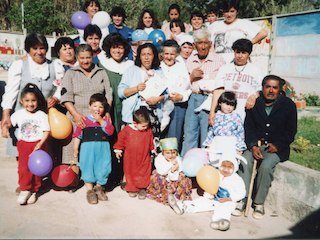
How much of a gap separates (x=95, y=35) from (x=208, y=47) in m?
1.64

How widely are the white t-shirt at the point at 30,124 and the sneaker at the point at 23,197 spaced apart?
67 centimetres

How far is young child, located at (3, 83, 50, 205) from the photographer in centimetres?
419

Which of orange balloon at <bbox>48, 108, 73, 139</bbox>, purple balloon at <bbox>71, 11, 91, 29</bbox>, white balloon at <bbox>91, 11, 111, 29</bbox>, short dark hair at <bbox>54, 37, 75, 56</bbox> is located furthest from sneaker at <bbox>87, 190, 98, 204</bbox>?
purple balloon at <bbox>71, 11, 91, 29</bbox>

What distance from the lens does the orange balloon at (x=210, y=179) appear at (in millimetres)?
4117

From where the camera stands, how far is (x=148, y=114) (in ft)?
15.0

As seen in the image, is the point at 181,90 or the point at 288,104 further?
the point at 181,90

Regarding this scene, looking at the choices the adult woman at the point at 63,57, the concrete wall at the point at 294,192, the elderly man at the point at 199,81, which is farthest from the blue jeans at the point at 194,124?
the adult woman at the point at 63,57

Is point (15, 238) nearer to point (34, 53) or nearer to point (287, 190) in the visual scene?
point (34, 53)

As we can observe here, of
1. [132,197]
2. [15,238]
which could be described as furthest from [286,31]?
[15,238]

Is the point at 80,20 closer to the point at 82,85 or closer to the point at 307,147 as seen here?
the point at 82,85

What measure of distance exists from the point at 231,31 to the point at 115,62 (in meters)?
1.94

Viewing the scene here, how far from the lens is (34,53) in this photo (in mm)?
4344

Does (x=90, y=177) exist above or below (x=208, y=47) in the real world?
below

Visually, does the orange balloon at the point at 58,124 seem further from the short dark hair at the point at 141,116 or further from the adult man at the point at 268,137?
the adult man at the point at 268,137
